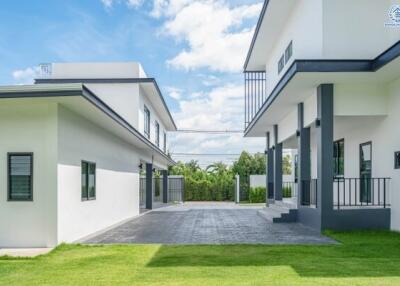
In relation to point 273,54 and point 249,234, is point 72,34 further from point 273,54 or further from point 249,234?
point 249,234

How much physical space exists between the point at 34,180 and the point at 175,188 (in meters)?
24.0

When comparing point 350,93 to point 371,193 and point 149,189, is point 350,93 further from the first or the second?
point 149,189

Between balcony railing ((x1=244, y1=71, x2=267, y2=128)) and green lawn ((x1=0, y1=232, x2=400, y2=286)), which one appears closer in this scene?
green lawn ((x1=0, y1=232, x2=400, y2=286))

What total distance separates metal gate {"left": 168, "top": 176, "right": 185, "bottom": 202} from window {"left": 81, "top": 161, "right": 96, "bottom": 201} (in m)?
20.7

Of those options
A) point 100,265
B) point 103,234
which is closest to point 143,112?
point 103,234

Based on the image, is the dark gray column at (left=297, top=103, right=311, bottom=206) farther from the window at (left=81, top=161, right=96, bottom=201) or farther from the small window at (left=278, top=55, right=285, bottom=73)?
the window at (left=81, top=161, right=96, bottom=201)

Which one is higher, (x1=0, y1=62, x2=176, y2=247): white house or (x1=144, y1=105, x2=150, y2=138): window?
(x1=144, y1=105, x2=150, y2=138): window

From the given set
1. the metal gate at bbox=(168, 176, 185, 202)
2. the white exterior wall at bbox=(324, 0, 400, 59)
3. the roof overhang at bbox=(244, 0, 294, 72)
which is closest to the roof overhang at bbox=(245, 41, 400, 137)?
the white exterior wall at bbox=(324, 0, 400, 59)

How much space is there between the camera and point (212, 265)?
7.18m

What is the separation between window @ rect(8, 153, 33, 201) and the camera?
945cm

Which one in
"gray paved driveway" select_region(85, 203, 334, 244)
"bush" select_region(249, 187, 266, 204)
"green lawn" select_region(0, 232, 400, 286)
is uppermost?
"green lawn" select_region(0, 232, 400, 286)

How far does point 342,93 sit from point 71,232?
7553 millimetres

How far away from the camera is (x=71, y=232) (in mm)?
10172

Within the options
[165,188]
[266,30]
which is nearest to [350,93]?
[266,30]
